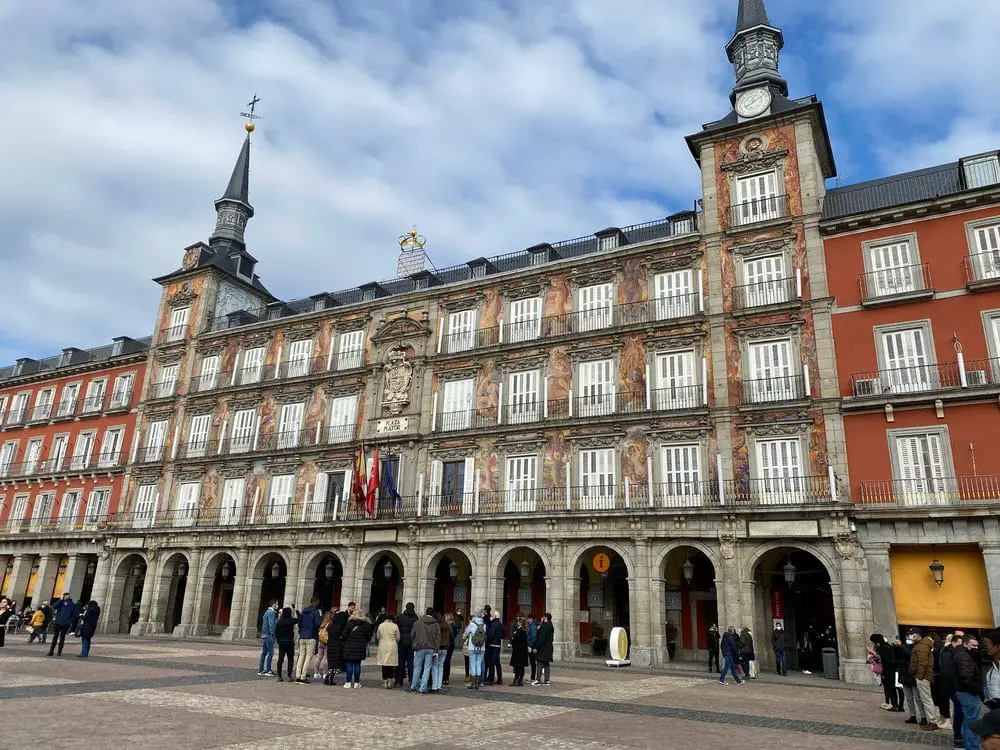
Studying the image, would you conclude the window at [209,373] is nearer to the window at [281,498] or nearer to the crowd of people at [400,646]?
the window at [281,498]

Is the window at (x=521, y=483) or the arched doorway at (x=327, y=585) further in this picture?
the arched doorway at (x=327, y=585)

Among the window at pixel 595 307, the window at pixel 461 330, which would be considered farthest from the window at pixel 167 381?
the window at pixel 595 307

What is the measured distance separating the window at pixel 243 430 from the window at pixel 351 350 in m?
5.93

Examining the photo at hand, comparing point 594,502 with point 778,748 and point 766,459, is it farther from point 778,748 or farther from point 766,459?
point 778,748

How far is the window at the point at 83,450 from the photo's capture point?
43844 mm

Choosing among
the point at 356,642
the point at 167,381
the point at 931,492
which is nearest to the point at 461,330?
the point at 167,381

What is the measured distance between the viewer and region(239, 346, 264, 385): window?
3925 cm

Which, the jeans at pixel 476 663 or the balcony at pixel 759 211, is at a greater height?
the balcony at pixel 759 211

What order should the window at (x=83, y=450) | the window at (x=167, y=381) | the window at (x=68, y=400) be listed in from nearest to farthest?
the window at (x=167, y=381), the window at (x=83, y=450), the window at (x=68, y=400)

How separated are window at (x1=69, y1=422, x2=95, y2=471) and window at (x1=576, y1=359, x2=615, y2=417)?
31521 mm

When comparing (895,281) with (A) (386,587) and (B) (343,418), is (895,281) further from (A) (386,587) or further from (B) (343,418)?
(A) (386,587)

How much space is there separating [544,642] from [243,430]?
25.7m

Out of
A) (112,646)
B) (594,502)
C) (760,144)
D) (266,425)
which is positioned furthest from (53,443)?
(760,144)

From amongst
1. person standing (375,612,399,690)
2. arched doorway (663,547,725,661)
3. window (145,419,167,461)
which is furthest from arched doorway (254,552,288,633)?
person standing (375,612,399,690)
